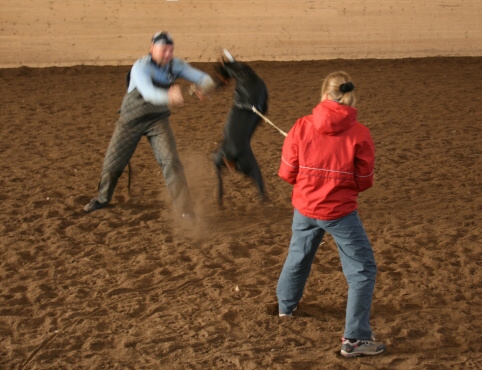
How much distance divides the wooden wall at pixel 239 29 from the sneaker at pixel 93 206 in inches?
318

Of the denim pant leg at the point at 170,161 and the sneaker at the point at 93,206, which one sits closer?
the denim pant leg at the point at 170,161

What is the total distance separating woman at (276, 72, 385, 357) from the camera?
3834 mm

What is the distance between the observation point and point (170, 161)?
618cm

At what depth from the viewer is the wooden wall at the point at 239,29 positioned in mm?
13891

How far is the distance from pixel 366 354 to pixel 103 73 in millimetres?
10542

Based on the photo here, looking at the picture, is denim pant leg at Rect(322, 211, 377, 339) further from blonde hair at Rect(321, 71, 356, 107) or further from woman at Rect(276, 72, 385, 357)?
blonde hair at Rect(321, 71, 356, 107)

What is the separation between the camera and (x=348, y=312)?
160 inches

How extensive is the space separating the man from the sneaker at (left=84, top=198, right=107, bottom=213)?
0.59 feet

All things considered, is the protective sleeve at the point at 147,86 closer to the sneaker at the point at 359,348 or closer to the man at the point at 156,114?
the man at the point at 156,114

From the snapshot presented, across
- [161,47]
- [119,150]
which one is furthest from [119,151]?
[161,47]

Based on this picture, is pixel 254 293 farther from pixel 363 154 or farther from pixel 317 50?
pixel 317 50

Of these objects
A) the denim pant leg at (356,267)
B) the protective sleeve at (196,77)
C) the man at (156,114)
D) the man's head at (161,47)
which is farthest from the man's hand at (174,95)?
the denim pant leg at (356,267)

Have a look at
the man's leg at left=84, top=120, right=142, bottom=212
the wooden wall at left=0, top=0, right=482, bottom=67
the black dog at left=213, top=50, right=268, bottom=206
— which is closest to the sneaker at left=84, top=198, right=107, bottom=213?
the man's leg at left=84, top=120, right=142, bottom=212

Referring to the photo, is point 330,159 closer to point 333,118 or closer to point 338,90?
point 333,118
